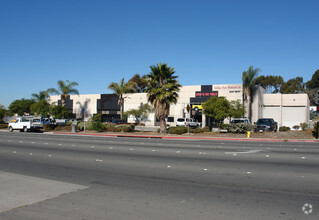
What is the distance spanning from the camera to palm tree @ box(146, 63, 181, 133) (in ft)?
101

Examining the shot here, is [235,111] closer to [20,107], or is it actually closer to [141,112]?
[141,112]

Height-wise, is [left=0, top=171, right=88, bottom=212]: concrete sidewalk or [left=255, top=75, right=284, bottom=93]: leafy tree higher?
[left=255, top=75, right=284, bottom=93]: leafy tree

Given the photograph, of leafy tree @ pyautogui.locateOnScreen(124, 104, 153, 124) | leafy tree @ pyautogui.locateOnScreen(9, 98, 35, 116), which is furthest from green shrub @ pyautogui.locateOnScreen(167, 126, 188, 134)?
leafy tree @ pyautogui.locateOnScreen(9, 98, 35, 116)

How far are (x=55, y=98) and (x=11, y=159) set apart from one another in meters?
57.5

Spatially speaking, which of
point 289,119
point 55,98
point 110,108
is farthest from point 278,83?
point 55,98

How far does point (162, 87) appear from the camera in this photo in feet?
102

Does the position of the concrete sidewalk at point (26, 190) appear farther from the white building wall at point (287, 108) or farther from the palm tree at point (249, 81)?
the white building wall at point (287, 108)

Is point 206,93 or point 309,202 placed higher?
point 206,93

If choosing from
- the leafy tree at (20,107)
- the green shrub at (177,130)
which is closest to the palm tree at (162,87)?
the green shrub at (177,130)

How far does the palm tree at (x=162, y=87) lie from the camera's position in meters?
30.8

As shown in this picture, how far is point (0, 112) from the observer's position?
5878cm

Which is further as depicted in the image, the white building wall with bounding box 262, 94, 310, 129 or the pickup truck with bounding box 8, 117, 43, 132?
the white building wall with bounding box 262, 94, 310, 129

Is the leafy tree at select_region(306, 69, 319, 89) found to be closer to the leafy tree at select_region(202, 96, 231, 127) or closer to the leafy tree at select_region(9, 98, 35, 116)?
the leafy tree at select_region(202, 96, 231, 127)

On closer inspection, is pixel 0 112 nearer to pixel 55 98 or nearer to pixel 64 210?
pixel 55 98
